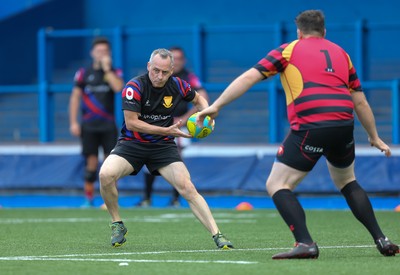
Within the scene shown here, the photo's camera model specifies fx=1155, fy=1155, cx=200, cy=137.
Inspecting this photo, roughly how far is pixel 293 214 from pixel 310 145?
0.55 m

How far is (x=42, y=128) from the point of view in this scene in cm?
2067

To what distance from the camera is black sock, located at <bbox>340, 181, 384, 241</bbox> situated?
934 cm

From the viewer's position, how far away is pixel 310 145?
8977mm

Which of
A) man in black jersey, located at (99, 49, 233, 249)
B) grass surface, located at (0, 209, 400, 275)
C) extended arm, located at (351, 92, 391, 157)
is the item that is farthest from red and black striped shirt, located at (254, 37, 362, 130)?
man in black jersey, located at (99, 49, 233, 249)

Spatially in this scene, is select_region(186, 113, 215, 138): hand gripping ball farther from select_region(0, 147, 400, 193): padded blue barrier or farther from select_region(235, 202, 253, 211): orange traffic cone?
select_region(0, 147, 400, 193): padded blue barrier

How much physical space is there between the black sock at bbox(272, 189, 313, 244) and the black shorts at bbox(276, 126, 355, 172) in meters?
0.25

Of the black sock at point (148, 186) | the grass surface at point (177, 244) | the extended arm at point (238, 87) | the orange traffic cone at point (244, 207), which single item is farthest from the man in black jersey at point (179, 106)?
the extended arm at point (238, 87)

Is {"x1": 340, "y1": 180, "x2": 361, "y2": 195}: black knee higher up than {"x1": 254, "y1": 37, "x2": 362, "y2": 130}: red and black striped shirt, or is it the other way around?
{"x1": 254, "y1": 37, "x2": 362, "y2": 130}: red and black striped shirt

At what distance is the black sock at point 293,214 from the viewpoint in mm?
8961

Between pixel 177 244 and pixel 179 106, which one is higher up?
pixel 179 106

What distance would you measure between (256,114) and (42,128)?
13.4 ft

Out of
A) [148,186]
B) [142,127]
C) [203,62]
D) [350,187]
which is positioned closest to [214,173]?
[148,186]

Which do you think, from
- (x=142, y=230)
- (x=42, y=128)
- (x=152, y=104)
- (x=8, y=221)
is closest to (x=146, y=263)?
(x=152, y=104)

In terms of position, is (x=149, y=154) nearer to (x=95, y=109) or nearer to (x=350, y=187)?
(x=350, y=187)
